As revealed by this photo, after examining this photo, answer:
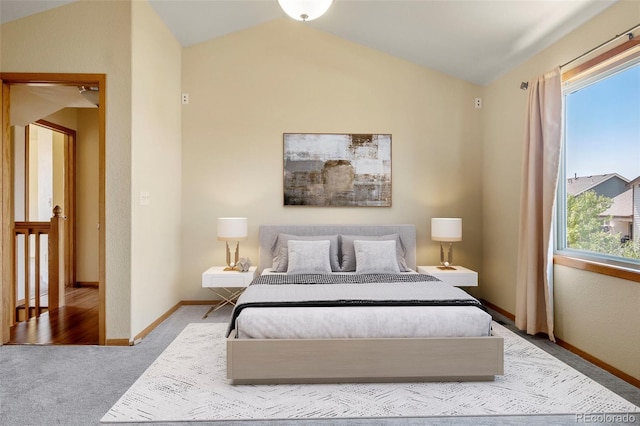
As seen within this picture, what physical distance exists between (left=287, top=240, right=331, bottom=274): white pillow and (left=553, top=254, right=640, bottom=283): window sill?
6.90 ft

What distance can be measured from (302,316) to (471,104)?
368 cm

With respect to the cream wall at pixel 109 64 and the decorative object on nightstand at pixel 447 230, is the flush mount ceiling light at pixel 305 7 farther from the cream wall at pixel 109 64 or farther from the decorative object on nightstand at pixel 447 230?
the decorative object on nightstand at pixel 447 230

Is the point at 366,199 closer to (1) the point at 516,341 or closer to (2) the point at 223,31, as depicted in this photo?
(1) the point at 516,341

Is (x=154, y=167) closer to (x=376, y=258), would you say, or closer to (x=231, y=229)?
(x=231, y=229)

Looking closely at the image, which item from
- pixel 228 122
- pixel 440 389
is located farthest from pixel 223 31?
pixel 440 389

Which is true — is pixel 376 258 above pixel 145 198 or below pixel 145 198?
below

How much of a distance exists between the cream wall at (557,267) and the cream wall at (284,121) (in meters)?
0.47

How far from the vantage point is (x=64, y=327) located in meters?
3.88

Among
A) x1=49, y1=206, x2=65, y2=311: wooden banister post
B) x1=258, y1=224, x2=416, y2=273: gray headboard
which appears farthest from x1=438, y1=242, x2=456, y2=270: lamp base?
x1=49, y1=206, x2=65, y2=311: wooden banister post

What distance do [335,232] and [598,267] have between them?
2571 mm

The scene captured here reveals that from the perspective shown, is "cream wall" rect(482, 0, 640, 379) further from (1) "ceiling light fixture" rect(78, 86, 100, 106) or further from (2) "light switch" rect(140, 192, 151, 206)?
(1) "ceiling light fixture" rect(78, 86, 100, 106)

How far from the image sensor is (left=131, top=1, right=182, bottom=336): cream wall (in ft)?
11.5

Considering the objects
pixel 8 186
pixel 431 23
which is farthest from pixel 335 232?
pixel 8 186

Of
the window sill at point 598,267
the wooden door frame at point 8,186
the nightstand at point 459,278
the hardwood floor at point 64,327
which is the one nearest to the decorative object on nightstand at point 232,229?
the wooden door frame at point 8,186
